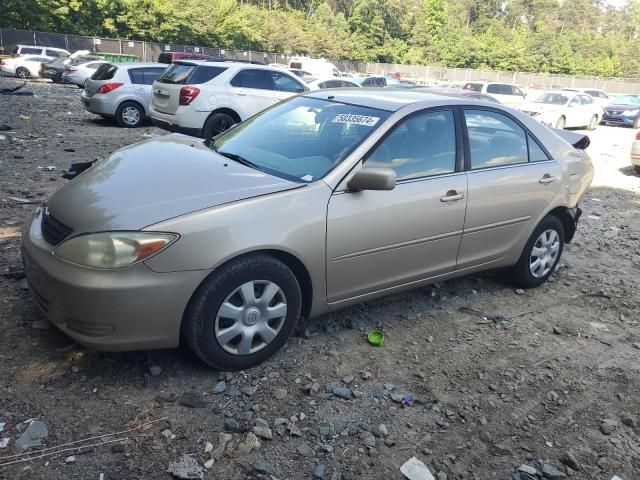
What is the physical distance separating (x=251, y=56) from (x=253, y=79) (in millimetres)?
40736

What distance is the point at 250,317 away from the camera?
3.26 m

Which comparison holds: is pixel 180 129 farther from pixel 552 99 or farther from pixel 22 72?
pixel 22 72

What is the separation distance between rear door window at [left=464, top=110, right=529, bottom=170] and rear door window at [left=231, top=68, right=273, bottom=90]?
24.8 ft

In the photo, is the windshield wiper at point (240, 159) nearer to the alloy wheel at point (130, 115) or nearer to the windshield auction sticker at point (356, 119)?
the windshield auction sticker at point (356, 119)

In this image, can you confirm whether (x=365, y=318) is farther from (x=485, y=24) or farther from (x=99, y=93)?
(x=485, y=24)

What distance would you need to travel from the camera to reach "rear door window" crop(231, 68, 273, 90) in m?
11.2

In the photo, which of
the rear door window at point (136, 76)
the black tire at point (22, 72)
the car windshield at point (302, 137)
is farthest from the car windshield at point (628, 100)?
the black tire at point (22, 72)

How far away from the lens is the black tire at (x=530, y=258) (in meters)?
4.83

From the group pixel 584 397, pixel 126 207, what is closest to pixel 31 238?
pixel 126 207

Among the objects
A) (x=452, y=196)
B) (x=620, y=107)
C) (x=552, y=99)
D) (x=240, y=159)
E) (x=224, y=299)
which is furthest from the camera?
(x=620, y=107)

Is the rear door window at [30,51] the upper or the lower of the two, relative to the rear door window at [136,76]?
upper

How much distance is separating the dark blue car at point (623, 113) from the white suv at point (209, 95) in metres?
19.1

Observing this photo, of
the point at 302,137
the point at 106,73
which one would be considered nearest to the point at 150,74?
the point at 106,73

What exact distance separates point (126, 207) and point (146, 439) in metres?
1.24
